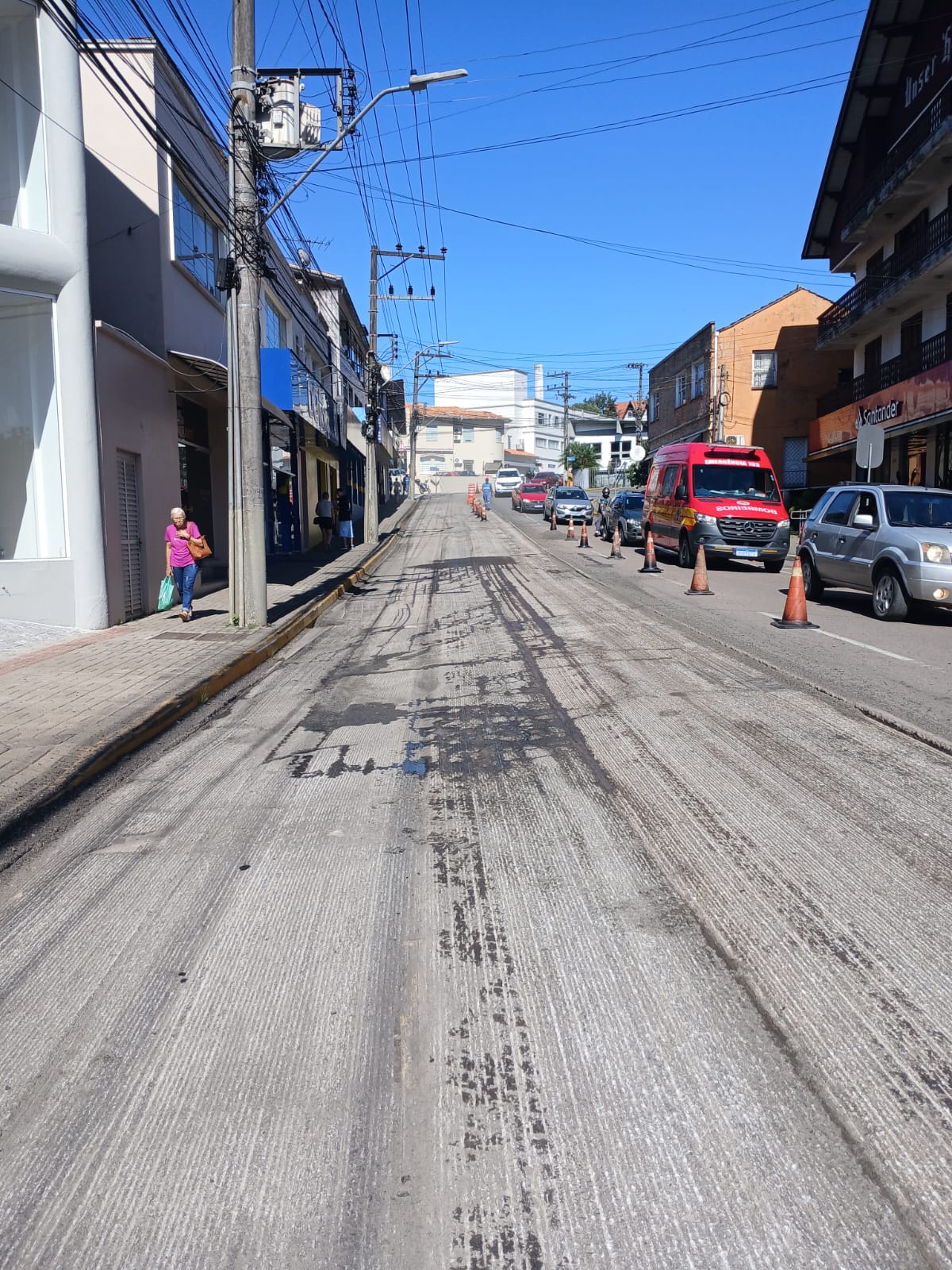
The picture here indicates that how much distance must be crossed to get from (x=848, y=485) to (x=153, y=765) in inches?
447

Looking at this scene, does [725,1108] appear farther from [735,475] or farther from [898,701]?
[735,475]

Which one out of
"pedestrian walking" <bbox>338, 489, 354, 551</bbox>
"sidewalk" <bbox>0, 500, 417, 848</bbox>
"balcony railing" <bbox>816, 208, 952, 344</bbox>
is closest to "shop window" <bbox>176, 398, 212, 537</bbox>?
"sidewalk" <bbox>0, 500, 417, 848</bbox>

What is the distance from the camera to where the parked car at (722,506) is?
20438mm

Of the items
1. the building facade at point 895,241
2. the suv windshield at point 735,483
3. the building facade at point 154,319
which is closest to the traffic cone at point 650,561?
the suv windshield at point 735,483

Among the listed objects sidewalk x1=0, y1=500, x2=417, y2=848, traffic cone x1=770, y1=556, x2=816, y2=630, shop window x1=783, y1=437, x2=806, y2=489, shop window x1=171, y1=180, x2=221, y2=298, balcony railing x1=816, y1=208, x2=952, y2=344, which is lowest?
sidewalk x1=0, y1=500, x2=417, y2=848

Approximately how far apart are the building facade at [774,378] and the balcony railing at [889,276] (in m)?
4.87

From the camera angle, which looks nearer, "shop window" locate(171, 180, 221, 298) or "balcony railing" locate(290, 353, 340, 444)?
"shop window" locate(171, 180, 221, 298)

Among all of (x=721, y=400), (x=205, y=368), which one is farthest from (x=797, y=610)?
(x=721, y=400)

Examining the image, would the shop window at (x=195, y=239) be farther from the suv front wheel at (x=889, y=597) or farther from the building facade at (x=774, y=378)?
the building facade at (x=774, y=378)

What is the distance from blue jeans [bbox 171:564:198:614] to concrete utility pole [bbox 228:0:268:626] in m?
0.65

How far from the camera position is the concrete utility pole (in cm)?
1262

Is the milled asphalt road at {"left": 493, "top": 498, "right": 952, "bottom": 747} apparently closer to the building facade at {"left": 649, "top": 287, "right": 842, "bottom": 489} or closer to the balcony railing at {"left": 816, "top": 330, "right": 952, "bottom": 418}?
the balcony railing at {"left": 816, "top": 330, "right": 952, "bottom": 418}

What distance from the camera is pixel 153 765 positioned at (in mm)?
6977

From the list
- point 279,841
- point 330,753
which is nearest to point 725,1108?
point 279,841
